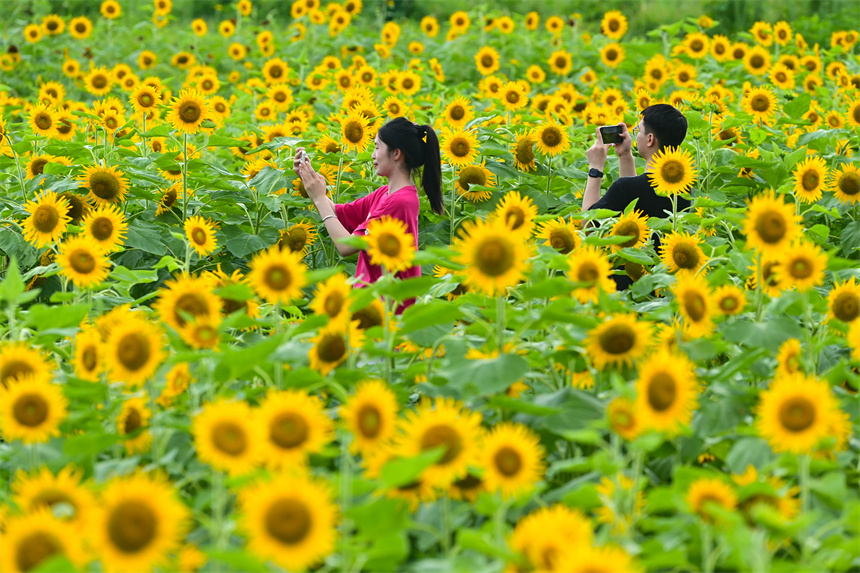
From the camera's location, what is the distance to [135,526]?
59.1 inches

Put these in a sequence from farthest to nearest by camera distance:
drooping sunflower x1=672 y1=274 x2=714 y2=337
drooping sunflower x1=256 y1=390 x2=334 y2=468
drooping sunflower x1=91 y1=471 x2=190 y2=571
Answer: drooping sunflower x1=672 y1=274 x2=714 y2=337 < drooping sunflower x1=256 y1=390 x2=334 y2=468 < drooping sunflower x1=91 y1=471 x2=190 y2=571

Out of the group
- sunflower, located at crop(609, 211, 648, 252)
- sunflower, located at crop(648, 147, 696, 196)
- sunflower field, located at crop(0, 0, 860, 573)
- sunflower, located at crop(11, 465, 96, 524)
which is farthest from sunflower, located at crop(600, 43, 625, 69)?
sunflower, located at crop(11, 465, 96, 524)

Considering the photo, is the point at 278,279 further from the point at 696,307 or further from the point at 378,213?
the point at 378,213

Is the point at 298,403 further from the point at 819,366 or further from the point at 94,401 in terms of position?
the point at 819,366

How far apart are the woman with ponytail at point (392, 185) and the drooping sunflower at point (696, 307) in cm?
165

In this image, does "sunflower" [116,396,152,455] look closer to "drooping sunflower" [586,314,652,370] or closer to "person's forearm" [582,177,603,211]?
"drooping sunflower" [586,314,652,370]

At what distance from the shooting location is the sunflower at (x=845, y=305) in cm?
222

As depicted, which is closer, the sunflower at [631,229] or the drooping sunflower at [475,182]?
the sunflower at [631,229]

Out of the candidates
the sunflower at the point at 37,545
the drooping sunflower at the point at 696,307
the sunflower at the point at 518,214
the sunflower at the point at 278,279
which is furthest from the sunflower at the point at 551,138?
the sunflower at the point at 37,545

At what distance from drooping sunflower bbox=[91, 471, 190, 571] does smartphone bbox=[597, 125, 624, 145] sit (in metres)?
3.14

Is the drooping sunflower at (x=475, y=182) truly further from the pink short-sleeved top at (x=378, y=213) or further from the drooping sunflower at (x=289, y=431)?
the drooping sunflower at (x=289, y=431)

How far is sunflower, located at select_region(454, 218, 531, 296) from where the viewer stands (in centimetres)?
201

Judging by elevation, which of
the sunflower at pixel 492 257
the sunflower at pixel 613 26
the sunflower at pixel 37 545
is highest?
the sunflower at pixel 492 257

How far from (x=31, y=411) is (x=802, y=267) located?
1.72 meters
